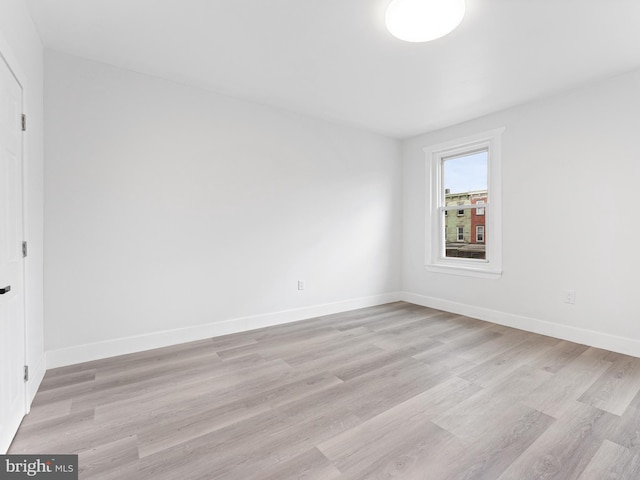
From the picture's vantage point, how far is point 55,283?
255 centimetres

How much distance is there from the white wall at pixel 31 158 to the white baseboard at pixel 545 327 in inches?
174

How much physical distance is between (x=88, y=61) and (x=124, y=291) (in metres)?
2.05

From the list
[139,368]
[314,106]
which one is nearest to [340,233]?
[314,106]

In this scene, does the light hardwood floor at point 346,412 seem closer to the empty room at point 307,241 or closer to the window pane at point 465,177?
the empty room at point 307,241

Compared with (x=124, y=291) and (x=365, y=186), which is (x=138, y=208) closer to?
(x=124, y=291)

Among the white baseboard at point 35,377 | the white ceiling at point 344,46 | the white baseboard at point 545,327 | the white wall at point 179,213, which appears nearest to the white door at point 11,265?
the white baseboard at point 35,377

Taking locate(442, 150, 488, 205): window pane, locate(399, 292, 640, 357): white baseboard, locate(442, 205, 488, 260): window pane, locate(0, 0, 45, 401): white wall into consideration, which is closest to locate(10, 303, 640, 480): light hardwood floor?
locate(399, 292, 640, 357): white baseboard

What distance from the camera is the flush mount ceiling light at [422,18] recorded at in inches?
75.7

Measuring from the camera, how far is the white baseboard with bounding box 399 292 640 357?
9.46 feet

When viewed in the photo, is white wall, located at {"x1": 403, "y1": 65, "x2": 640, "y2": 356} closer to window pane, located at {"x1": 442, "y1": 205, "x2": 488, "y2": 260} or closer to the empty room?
the empty room

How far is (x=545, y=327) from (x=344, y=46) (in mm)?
3547

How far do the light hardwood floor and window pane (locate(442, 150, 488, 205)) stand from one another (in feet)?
6.60

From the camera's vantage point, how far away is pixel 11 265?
1701mm

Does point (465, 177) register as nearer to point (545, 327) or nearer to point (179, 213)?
point (545, 327)
